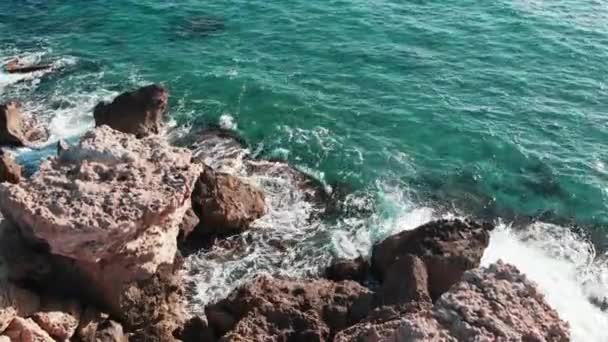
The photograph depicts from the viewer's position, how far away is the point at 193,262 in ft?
75.3

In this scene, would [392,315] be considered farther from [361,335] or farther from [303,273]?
[303,273]

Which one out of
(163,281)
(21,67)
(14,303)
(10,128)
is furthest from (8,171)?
(21,67)

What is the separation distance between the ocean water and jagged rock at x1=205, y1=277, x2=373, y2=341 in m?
2.85

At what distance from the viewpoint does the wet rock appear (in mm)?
34750

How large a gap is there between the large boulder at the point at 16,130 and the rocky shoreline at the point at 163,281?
36.6 feet

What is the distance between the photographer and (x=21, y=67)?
115 feet

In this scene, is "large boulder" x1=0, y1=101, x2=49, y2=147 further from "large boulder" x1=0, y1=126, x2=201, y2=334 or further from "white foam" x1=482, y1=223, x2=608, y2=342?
"white foam" x1=482, y1=223, x2=608, y2=342

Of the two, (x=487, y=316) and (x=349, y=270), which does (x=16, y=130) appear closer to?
(x=349, y=270)

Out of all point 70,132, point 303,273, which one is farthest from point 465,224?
point 70,132

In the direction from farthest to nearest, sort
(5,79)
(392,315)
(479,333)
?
1. (5,79)
2. (392,315)
3. (479,333)

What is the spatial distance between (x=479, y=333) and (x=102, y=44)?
1227 inches

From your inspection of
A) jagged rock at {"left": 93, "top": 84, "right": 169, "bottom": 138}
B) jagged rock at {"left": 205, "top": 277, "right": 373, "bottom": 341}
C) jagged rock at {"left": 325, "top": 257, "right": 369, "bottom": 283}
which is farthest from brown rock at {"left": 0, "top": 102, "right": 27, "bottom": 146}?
jagged rock at {"left": 325, "top": 257, "right": 369, "bottom": 283}

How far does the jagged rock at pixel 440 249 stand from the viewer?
2020 centimetres

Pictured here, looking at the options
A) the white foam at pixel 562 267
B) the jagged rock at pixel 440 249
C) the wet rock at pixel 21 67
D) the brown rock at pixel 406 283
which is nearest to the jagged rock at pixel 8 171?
the wet rock at pixel 21 67
